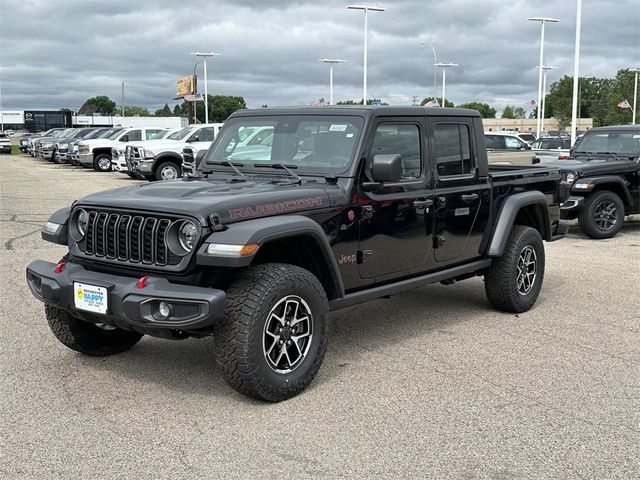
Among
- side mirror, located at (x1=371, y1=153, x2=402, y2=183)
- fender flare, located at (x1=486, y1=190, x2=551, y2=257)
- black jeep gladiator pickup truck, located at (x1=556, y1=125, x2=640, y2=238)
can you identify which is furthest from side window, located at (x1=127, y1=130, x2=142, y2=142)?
side mirror, located at (x1=371, y1=153, x2=402, y2=183)

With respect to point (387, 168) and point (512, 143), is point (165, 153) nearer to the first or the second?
point (512, 143)

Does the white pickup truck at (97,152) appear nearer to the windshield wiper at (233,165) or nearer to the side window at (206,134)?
the side window at (206,134)

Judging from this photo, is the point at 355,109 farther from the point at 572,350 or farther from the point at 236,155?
the point at 572,350

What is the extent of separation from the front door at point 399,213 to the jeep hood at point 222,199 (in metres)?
0.40

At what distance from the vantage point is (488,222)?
623 cm

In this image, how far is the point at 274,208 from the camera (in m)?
4.44

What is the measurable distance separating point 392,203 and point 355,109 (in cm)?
75

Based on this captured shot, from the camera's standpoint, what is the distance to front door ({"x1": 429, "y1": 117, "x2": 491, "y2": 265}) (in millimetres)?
5691

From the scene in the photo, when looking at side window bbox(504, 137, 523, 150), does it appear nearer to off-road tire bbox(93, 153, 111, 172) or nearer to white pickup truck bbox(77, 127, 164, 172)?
white pickup truck bbox(77, 127, 164, 172)

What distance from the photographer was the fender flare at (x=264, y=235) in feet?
13.1

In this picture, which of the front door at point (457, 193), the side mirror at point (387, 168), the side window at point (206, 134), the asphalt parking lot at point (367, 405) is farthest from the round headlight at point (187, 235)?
the side window at point (206, 134)

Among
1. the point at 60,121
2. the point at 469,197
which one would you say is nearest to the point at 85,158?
the point at 469,197

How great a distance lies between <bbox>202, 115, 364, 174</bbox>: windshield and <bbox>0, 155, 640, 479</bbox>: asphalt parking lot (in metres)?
1.44

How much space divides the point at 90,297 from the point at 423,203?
8.33 ft
